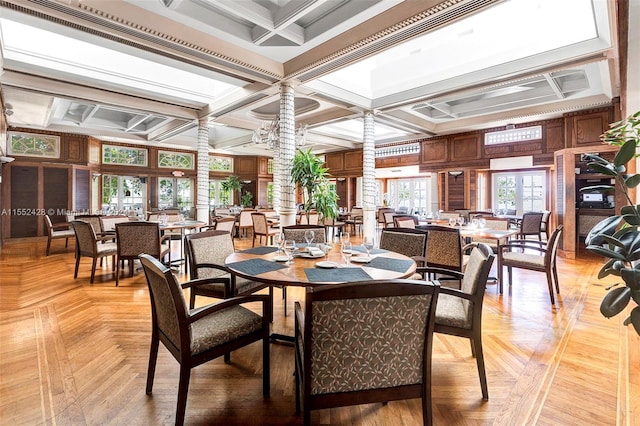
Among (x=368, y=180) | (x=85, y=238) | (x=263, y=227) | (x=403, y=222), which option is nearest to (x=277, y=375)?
(x=403, y=222)

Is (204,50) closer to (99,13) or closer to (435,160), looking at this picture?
(99,13)

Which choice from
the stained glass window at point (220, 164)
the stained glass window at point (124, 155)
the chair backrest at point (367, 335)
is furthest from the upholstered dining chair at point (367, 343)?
the stained glass window at point (220, 164)

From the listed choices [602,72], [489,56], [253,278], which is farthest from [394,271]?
[602,72]

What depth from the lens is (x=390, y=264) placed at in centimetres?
226

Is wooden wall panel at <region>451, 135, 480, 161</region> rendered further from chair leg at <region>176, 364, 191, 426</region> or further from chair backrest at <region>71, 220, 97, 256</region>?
chair leg at <region>176, 364, 191, 426</region>

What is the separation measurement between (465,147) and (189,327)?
365 inches

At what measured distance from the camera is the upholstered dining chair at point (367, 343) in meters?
1.27

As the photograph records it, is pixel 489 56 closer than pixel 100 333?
No

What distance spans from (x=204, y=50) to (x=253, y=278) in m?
3.56

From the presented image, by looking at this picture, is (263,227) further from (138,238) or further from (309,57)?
(309,57)

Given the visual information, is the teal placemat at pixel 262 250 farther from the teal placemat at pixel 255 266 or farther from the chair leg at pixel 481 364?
the chair leg at pixel 481 364

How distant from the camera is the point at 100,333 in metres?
2.78

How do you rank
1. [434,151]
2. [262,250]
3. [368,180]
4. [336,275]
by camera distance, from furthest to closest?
[434,151]
[368,180]
[262,250]
[336,275]

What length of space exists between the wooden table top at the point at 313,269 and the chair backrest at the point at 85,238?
2987 mm
